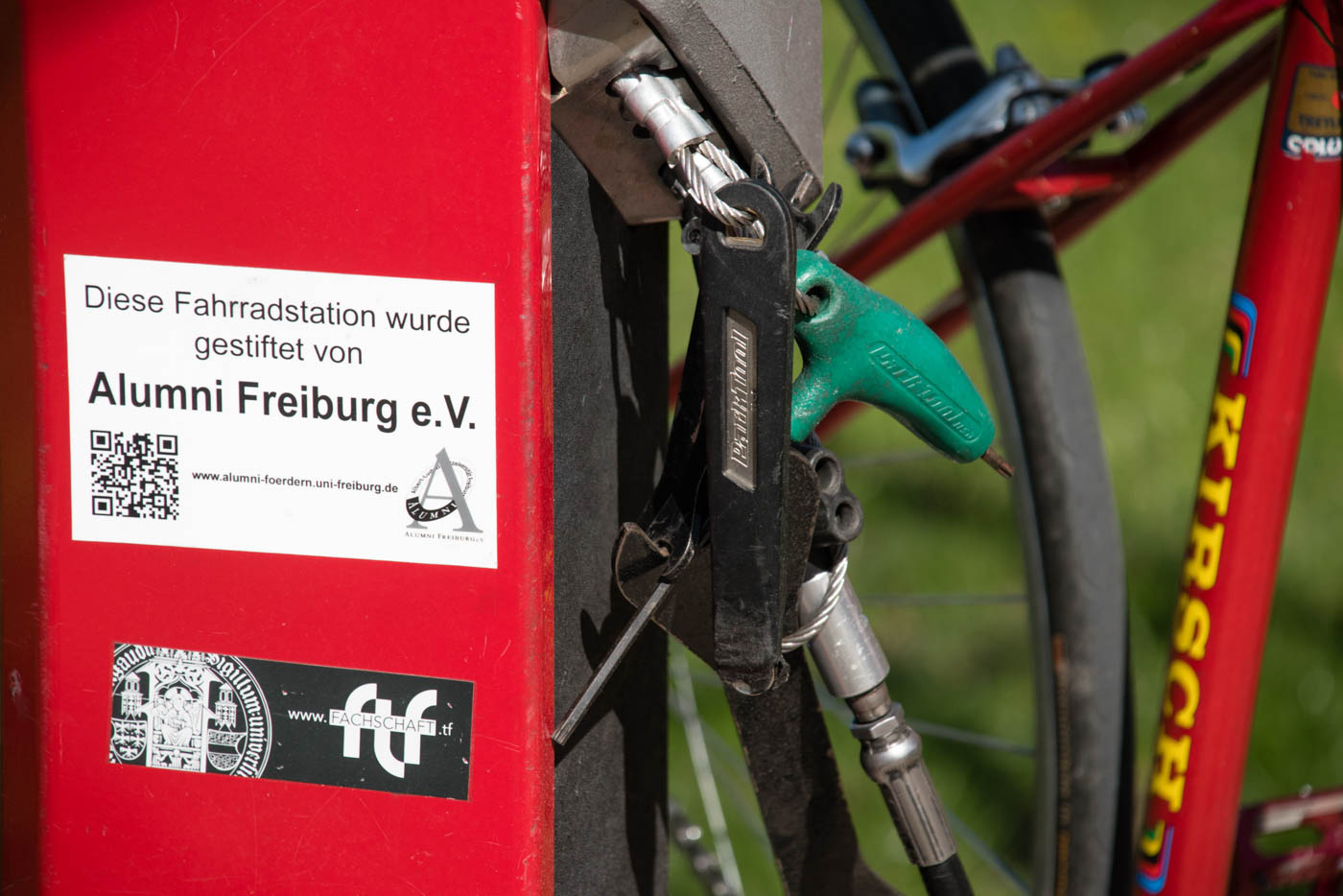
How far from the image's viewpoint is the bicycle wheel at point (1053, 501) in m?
1.10

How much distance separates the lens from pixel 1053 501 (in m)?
1.10

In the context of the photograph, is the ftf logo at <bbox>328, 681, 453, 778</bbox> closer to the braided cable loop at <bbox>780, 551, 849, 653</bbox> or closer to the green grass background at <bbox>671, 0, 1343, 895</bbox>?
the braided cable loop at <bbox>780, 551, 849, 653</bbox>

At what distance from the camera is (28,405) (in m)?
0.69

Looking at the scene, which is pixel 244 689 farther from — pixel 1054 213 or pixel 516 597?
pixel 1054 213

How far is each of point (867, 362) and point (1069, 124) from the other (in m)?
0.43

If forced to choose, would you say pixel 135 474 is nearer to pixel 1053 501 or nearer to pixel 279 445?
pixel 279 445

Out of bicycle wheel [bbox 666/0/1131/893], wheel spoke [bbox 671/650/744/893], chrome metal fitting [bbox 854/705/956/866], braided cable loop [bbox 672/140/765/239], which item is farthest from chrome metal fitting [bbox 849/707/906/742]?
wheel spoke [bbox 671/650/744/893]

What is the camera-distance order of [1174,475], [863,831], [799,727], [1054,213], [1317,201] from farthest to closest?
[1174,475] < [863,831] < [1054,213] < [1317,201] < [799,727]

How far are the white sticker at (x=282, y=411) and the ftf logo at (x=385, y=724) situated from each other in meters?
0.08

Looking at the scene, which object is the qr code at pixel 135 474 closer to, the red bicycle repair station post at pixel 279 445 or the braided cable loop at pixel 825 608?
the red bicycle repair station post at pixel 279 445

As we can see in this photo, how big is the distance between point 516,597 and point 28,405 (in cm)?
29

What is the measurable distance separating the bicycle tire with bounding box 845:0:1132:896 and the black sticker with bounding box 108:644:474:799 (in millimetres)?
627

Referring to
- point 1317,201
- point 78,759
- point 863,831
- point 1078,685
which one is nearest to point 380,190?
point 78,759

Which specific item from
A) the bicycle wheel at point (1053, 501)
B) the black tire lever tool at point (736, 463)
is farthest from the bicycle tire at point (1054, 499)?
the black tire lever tool at point (736, 463)
